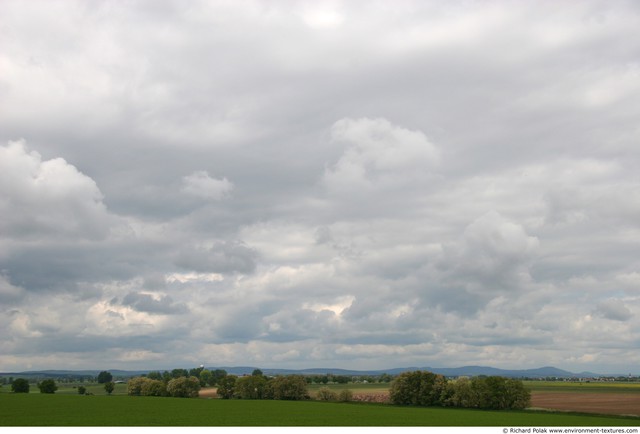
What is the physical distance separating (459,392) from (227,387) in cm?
8282

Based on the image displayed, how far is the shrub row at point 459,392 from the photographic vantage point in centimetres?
13388

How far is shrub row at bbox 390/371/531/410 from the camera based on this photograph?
133875 mm

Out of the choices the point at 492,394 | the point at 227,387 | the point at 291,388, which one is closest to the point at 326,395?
the point at 291,388

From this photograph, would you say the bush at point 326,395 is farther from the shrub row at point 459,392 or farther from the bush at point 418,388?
the shrub row at point 459,392

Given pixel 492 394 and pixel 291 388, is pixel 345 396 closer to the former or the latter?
pixel 291 388

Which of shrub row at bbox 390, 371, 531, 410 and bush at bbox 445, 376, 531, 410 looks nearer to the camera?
bush at bbox 445, 376, 531, 410

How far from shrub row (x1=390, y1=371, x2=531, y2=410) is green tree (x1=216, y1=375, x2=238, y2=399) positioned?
59285 mm

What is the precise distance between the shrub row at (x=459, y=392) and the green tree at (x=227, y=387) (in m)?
59.3

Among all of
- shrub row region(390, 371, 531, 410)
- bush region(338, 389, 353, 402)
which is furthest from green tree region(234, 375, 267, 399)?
shrub row region(390, 371, 531, 410)

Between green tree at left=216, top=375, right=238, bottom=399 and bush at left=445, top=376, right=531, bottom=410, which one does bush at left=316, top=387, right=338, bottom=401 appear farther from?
bush at left=445, top=376, right=531, bottom=410

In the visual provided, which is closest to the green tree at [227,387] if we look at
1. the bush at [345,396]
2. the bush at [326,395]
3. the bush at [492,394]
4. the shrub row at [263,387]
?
the shrub row at [263,387]

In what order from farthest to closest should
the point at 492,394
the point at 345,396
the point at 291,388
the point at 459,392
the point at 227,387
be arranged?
the point at 227,387, the point at 291,388, the point at 345,396, the point at 459,392, the point at 492,394

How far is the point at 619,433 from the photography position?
72.1 m

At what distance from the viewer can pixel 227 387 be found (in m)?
193
